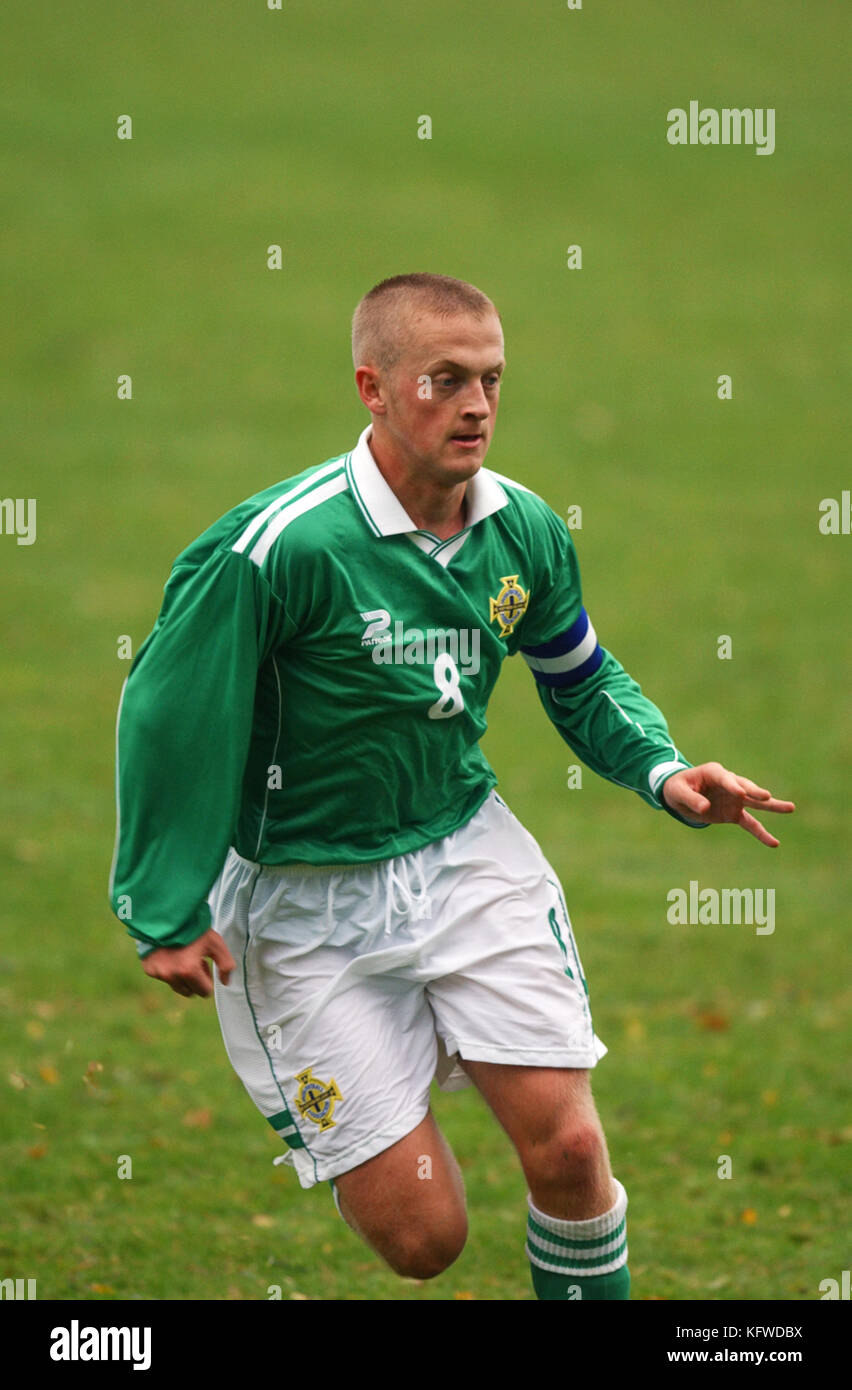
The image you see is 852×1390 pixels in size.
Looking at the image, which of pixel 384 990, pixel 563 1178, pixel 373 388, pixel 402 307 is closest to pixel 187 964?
pixel 384 990

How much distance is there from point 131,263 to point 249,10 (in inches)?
327

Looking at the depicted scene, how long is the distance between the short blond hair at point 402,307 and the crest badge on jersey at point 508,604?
69cm

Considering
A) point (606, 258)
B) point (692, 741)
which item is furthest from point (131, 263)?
point (692, 741)

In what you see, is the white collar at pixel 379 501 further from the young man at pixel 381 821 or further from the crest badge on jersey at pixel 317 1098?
the crest badge on jersey at pixel 317 1098

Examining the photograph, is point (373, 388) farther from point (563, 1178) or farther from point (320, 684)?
point (563, 1178)

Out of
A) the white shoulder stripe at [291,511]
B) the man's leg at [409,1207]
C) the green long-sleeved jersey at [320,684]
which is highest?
the white shoulder stripe at [291,511]

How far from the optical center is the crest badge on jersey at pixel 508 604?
4988 mm

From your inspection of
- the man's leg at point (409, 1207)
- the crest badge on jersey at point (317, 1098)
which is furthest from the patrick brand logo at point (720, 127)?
the man's leg at point (409, 1207)

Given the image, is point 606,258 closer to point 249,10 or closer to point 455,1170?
point 249,10

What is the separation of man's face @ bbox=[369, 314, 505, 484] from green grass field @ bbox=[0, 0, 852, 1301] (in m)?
2.32

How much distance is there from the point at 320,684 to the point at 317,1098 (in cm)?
110

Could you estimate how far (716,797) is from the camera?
495 cm

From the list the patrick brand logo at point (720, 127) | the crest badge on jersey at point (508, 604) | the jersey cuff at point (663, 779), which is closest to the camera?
the crest badge on jersey at point (508, 604)

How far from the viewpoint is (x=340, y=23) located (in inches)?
1123
